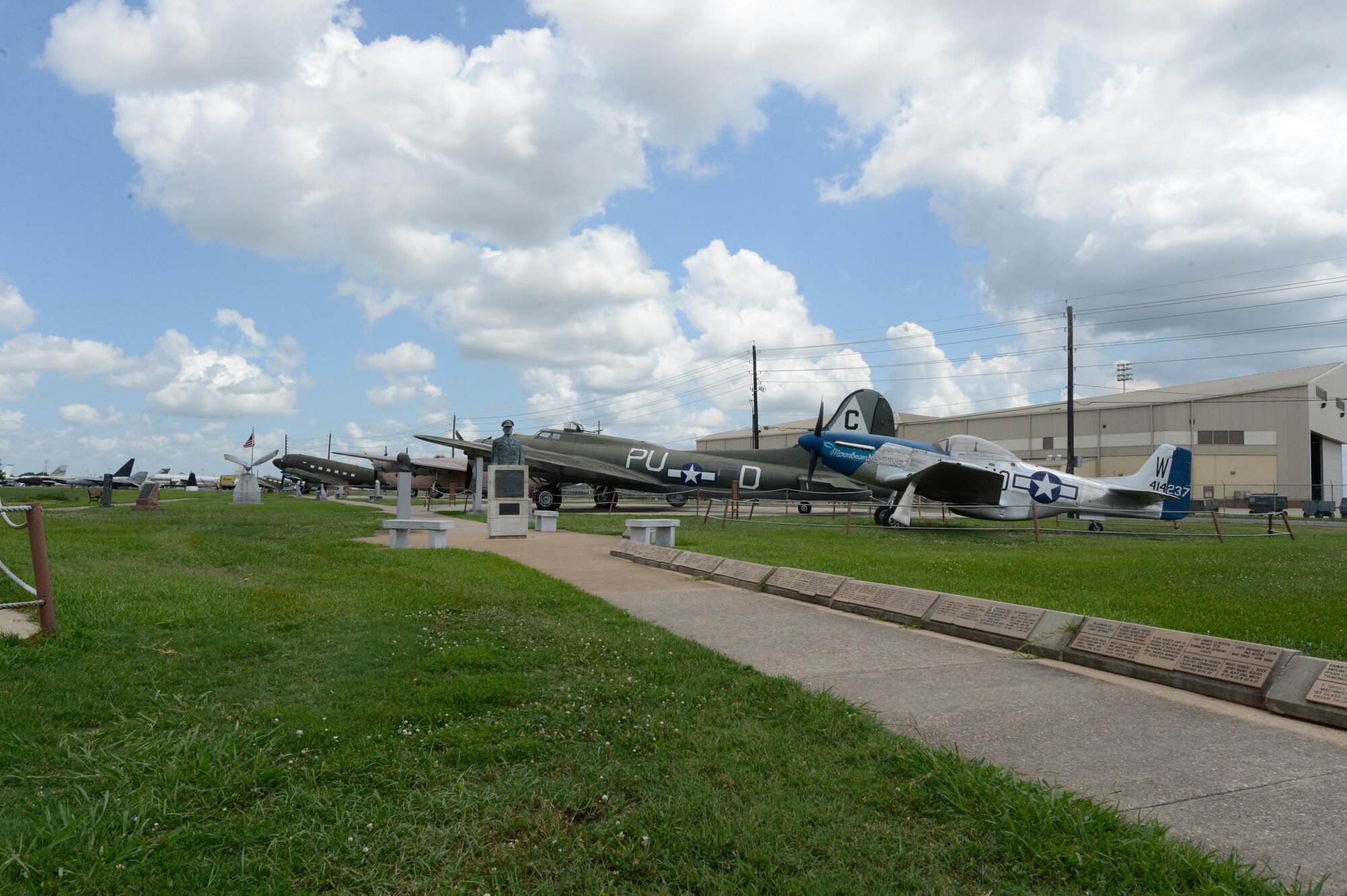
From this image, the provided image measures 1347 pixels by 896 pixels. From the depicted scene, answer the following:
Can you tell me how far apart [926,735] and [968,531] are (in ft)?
56.2

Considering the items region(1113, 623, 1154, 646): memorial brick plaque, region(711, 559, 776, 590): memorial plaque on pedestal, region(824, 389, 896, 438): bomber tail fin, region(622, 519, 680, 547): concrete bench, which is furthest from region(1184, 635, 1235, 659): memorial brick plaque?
region(824, 389, 896, 438): bomber tail fin

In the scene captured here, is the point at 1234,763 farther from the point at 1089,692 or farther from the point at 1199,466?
the point at 1199,466

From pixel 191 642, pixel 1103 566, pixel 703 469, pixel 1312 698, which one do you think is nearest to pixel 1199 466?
pixel 703 469

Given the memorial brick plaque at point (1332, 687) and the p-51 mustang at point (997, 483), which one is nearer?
the memorial brick plaque at point (1332, 687)

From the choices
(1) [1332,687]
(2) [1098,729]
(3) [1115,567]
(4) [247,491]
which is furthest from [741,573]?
(4) [247,491]

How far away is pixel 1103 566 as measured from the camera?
11312 millimetres

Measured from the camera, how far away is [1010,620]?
643cm

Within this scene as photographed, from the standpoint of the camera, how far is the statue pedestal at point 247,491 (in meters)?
31.2

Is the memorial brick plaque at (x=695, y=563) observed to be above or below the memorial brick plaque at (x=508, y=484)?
below

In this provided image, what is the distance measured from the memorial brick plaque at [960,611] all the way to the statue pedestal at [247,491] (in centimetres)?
3028

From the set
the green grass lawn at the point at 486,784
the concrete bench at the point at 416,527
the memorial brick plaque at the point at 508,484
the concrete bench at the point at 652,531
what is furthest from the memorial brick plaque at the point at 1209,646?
the memorial brick plaque at the point at 508,484

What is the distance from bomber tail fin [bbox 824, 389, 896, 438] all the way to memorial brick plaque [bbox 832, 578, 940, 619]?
56.3 ft

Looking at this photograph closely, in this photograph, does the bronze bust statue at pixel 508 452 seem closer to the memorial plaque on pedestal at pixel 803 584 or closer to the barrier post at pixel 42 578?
the memorial plaque on pedestal at pixel 803 584

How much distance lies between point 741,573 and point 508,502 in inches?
310
